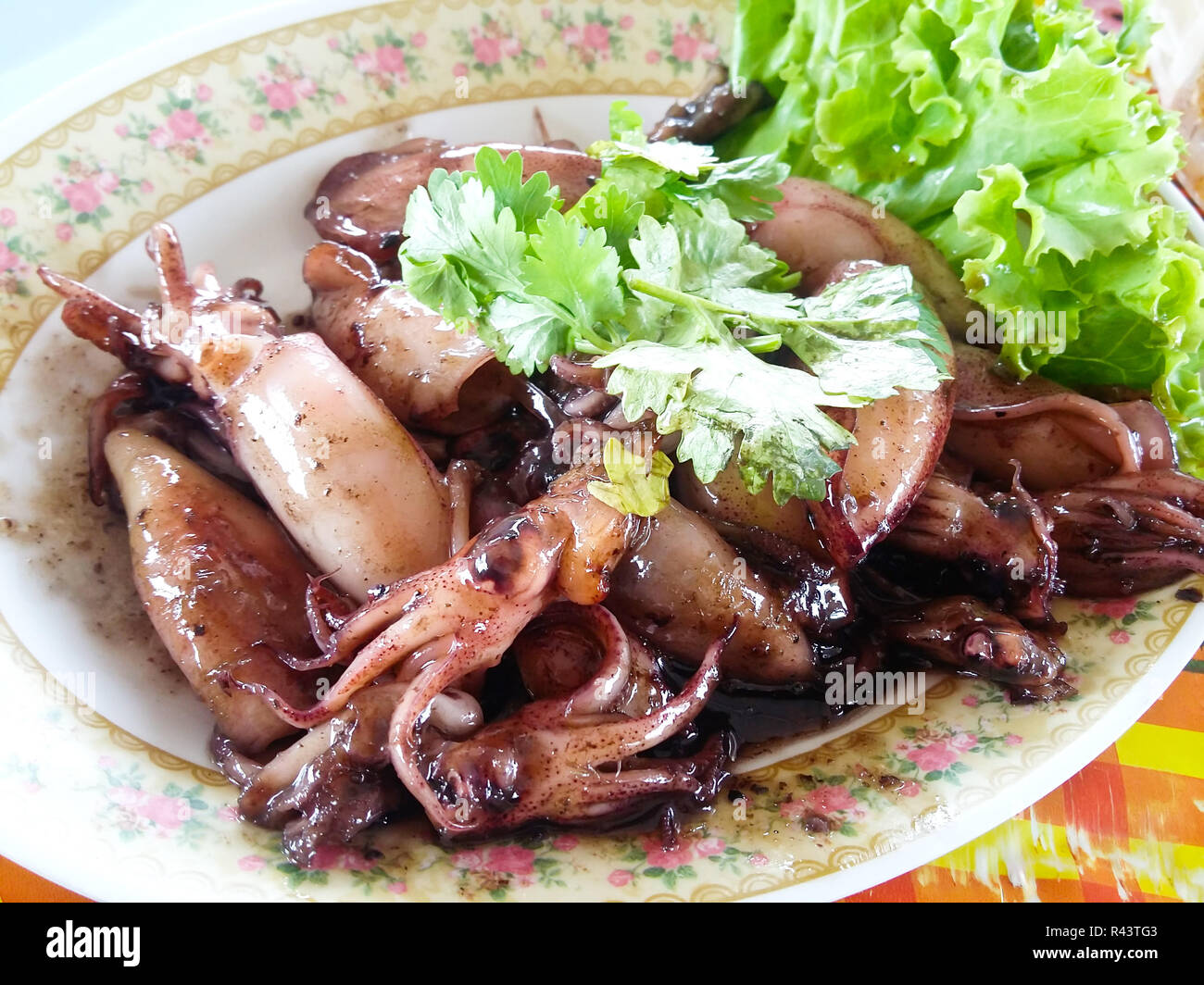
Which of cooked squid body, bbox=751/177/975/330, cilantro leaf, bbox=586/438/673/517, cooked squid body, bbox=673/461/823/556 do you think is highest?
cooked squid body, bbox=751/177/975/330

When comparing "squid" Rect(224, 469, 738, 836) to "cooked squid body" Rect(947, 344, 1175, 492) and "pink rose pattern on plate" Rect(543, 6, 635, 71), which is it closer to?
"cooked squid body" Rect(947, 344, 1175, 492)

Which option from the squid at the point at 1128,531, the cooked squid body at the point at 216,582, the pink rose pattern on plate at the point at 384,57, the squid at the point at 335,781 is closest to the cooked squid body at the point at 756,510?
the squid at the point at 1128,531

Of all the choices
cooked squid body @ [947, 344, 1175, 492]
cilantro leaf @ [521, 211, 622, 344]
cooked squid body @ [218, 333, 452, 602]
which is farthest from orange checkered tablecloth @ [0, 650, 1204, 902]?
cilantro leaf @ [521, 211, 622, 344]

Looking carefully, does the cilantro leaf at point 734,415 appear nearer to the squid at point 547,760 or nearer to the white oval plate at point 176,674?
the squid at point 547,760

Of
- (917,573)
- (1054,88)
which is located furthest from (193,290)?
(1054,88)

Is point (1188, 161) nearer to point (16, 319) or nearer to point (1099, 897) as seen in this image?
point (1099, 897)

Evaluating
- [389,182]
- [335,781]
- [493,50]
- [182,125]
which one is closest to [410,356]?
[389,182]
